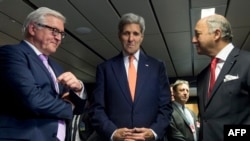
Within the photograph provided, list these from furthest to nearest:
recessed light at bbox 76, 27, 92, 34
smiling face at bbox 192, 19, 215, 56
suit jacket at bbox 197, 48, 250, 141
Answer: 1. recessed light at bbox 76, 27, 92, 34
2. smiling face at bbox 192, 19, 215, 56
3. suit jacket at bbox 197, 48, 250, 141

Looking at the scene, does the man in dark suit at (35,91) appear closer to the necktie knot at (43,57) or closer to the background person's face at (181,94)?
the necktie knot at (43,57)

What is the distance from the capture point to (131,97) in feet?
5.77

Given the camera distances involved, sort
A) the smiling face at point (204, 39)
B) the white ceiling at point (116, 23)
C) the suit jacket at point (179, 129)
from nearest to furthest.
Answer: the smiling face at point (204, 39)
the suit jacket at point (179, 129)
the white ceiling at point (116, 23)

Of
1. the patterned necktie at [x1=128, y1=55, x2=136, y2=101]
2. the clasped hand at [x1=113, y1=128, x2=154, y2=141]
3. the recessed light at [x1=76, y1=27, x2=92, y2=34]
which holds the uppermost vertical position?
the recessed light at [x1=76, y1=27, x2=92, y2=34]

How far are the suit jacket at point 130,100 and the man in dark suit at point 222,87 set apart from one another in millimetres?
238

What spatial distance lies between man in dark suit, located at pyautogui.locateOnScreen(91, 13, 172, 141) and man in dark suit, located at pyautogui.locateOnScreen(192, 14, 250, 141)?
0.24 meters

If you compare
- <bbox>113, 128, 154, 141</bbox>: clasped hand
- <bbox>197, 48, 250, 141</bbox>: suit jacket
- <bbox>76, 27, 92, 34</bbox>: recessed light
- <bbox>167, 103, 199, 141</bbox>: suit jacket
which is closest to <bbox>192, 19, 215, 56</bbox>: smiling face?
<bbox>197, 48, 250, 141</bbox>: suit jacket

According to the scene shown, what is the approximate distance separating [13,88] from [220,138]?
115 centimetres

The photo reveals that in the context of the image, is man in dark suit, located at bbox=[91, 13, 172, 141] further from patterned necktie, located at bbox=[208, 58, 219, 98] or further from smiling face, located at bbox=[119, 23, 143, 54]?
patterned necktie, located at bbox=[208, 58, 219, 98]

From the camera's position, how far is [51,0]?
11.6 ft

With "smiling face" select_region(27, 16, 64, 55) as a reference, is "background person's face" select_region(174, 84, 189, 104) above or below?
below

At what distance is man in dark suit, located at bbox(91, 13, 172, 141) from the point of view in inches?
65.9

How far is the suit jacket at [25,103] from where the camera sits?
1339 millimetres

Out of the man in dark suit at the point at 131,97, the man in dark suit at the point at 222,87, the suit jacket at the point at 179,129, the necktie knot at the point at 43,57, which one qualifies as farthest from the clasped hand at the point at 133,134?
the suit jacket at the point at 179,129
